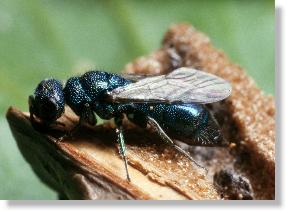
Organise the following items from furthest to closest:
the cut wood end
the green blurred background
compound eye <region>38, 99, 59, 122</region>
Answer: the green blurred background → compound eye <region>38, 99, 59, 122</region> → the cut wood end

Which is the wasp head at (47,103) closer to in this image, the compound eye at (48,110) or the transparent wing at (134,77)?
the compound eye at (48,110)

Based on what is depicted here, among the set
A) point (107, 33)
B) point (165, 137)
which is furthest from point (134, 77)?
point (107, 33)

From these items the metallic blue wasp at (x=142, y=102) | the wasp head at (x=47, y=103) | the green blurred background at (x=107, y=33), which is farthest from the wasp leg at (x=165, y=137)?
the green blurred background at (x=107, y=33)

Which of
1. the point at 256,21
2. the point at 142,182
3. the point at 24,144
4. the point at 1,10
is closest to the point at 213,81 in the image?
the point at 142,182

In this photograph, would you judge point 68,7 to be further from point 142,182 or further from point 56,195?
point 142,182

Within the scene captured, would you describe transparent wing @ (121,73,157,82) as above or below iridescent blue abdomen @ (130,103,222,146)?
above

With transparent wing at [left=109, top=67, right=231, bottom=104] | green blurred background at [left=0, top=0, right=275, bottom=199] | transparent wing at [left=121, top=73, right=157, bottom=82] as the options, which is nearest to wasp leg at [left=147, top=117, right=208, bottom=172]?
transparent wing at [left=109, top=67, right=231, bottom=104]

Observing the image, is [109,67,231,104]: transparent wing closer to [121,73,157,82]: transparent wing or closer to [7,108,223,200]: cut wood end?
[121,73,157,82]: transparent wing

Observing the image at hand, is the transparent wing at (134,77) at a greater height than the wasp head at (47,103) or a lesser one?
greater
